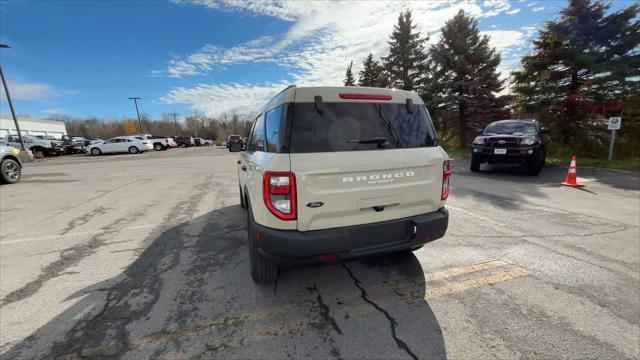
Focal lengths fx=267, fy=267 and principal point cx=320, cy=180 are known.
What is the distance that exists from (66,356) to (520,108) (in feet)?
61.0

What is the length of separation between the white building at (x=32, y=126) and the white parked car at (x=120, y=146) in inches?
1376

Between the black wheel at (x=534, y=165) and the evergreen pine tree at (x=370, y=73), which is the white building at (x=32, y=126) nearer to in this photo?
the evergreen pine tree at (x=370, y=73)

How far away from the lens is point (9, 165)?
908 cm

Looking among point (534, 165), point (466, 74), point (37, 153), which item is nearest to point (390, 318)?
point (534, 165)

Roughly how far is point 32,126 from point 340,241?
79.4 meters

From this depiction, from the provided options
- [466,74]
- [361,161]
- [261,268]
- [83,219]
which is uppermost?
[466,74]

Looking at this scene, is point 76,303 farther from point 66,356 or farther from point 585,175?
point 585,175

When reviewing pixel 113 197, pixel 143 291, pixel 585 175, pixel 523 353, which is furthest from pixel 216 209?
pixel 585 175

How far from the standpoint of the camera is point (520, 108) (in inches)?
571

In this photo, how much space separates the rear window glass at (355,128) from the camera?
2.31m

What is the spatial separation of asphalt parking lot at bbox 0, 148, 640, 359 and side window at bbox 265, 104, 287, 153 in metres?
1.48

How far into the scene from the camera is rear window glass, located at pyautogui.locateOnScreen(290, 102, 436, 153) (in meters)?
2.31

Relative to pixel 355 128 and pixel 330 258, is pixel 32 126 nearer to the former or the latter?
pixel 355 128

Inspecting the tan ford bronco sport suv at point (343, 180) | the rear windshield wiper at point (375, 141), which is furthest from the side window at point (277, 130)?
the rear windshield wiper at point (375, 141)
